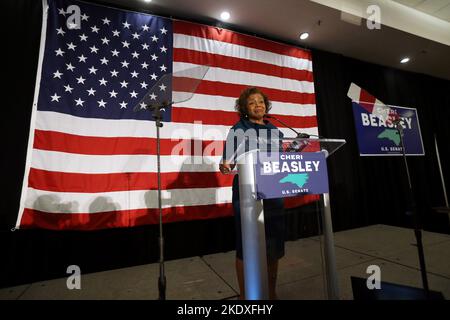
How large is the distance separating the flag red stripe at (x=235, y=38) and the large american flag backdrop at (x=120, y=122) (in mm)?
13

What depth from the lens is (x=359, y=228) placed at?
3.16 meters

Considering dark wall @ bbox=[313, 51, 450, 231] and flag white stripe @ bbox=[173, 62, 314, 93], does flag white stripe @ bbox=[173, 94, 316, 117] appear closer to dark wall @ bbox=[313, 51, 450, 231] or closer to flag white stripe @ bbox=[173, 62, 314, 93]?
flag white stripe @ bbox=[173, 62, 314, 93]

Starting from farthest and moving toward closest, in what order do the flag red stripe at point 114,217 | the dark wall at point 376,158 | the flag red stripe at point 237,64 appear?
the dark wall at point 376,158 → the flag red stripe at point 237,64 → the flag red stripe at point 114,217

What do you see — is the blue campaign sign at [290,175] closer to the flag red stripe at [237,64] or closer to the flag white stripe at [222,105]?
the flag white stripe at [222,105]

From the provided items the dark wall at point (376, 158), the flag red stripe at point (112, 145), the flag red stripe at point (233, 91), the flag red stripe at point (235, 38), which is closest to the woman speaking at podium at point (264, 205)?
the flag red stripe at point (233, 91)

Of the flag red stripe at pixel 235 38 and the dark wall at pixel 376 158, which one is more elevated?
the flag red stripe at pixel 235 38

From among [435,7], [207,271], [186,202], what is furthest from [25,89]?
[435,7]

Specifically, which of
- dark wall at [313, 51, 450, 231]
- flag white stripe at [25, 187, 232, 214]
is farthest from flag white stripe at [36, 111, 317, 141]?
dark wall at [313, 51, 450, 231]

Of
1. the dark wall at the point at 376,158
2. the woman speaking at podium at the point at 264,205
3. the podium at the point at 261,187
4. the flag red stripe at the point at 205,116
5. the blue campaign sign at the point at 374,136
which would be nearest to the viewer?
the podium at the point at 261,187

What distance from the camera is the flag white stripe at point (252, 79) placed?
8.06 feet

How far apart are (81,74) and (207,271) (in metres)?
2.08
